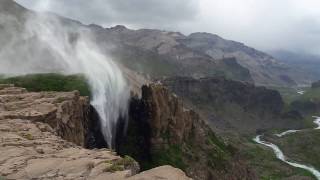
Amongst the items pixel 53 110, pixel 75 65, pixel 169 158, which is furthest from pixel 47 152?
pixel 75 65

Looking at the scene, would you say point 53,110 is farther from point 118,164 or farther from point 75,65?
point 75,65

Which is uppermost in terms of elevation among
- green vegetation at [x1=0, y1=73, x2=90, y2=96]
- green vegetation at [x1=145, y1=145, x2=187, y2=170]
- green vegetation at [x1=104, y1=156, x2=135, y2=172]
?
green vegetation at [x1=0, y1=73, x2=90, y2=96]

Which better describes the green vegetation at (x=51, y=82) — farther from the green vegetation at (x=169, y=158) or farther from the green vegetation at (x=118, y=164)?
the green vegetation at (x=118, y=164)

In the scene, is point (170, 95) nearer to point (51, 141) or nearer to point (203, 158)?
point (203, 158)

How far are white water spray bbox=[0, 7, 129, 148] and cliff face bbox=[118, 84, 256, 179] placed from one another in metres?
5.17

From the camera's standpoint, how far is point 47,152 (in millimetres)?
50156

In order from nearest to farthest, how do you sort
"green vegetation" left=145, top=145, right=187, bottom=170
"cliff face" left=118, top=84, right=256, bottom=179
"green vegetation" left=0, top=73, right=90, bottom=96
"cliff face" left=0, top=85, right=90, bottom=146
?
1. "cliff face" left=0, top=85, right=90, bottom=146
2. "green vegetation" left=0, top=73, right=90, bottom=96
3. "green vegetation" left=145, top=145, right=187, bottom=170
4. "cliff face" left=118, top=84, right=256, bottom=179

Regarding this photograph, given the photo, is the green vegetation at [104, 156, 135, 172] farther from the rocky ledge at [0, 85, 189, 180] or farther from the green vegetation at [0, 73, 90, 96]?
the green vegetation at [0, 73, 90, 96]

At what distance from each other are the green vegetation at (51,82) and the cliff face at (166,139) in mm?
15331

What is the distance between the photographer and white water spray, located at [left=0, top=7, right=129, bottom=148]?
124 m

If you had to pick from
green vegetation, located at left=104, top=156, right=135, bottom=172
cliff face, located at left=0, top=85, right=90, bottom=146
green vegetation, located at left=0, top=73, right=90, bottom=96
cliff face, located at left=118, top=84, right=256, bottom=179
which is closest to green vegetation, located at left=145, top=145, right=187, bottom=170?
cliff face, located at left=118, top=84, right=256, bottom=179

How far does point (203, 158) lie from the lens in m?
140

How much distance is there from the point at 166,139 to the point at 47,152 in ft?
283

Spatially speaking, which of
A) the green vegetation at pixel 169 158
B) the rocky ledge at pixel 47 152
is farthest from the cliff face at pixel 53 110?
the green vegetation at pixel 169 158
